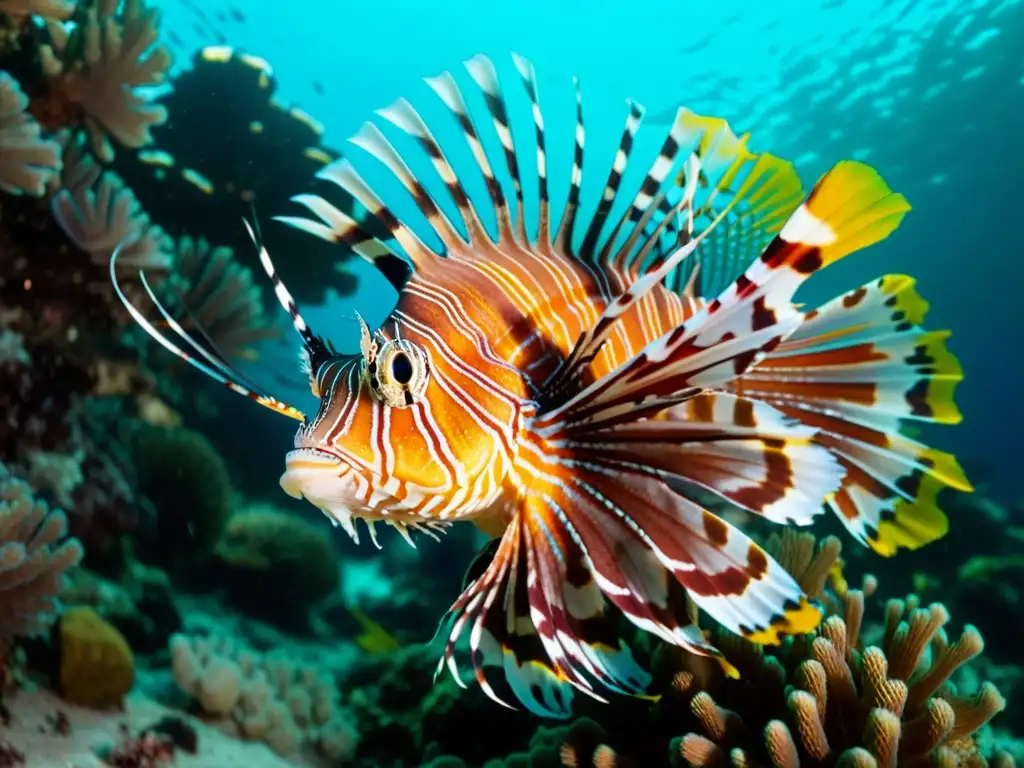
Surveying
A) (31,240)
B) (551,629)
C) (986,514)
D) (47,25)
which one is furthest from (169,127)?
(986,514)

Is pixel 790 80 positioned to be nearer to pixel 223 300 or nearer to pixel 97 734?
pixel 223 300

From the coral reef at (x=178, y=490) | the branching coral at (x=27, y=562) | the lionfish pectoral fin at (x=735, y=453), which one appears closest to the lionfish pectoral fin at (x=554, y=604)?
the lionfish pectoral fin at (x=735, y=453)

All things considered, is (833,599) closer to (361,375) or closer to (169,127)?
(361,375)

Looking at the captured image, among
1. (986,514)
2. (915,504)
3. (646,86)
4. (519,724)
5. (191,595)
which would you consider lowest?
(191,595)

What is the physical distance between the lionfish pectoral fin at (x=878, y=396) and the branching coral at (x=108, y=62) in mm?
5243

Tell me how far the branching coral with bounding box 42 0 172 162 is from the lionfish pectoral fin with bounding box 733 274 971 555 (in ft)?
17.2

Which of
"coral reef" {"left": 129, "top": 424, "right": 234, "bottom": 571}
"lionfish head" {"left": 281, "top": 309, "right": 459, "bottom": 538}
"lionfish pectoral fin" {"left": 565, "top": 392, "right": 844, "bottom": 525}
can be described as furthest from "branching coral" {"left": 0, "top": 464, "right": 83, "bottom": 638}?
"coral reef" {"left": 129, "top": 424, "right": 234, "bottom": 571}

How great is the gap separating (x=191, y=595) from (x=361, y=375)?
6.99 m

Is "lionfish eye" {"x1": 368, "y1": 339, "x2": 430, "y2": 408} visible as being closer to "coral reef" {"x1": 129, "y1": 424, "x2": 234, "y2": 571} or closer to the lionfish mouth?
the lionfish mouth

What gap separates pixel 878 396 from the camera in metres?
2.22

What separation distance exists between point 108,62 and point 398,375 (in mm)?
5093

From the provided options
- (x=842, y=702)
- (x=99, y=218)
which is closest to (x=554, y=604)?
(x=842, y=702)

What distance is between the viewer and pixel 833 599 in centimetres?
344

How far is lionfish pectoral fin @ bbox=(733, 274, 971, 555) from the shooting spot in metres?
2.16
